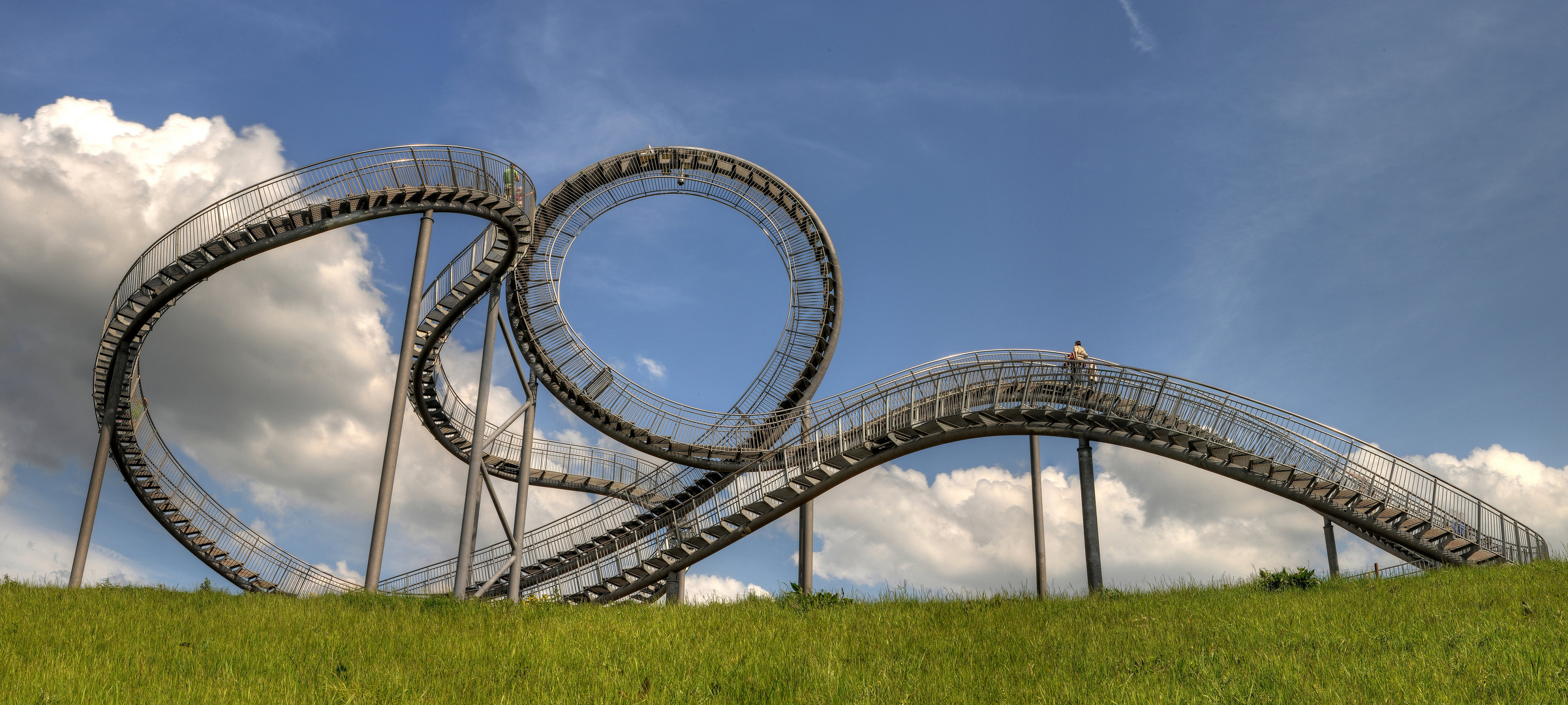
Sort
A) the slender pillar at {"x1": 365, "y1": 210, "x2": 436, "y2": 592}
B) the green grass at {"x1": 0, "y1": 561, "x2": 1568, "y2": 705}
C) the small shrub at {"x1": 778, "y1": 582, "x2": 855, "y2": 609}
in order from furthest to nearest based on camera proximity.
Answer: the slender pillar at {"x1": 365, "y1": 210, "x2": 436, "y2": 592} < the small shrub at {"x1": 778, "y1": 582, "x2": 855, "y2": 609} < the green grass at {"x1": 0, "y1": 561, "x2": 1568, "y2": 705}

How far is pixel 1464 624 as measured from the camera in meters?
9.23

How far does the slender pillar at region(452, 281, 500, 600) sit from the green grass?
24.1 feet

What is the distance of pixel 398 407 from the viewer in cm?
1933

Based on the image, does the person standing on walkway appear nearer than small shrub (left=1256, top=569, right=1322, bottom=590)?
No

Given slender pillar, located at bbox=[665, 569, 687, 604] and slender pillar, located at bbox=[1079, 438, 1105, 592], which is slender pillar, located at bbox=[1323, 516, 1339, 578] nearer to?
slender pillar, located at bbox=[1079, 438, 1105, 592]

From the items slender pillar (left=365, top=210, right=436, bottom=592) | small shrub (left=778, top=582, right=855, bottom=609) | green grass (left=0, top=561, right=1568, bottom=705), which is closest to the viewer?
green grass (left=0, top=561, right=1568, bottom=705)

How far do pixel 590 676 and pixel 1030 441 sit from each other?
15.6 meters

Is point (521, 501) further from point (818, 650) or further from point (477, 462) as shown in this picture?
point (818, 650)

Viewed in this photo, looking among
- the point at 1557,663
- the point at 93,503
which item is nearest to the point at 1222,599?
the point at 1557,663

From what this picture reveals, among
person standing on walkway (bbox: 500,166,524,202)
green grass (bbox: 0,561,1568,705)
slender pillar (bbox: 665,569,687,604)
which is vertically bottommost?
green grass (bbox: 0,561,1568,705)

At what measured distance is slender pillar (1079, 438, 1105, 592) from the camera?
784 inches

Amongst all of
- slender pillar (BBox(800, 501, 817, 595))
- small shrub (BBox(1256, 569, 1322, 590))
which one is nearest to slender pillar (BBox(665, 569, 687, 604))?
slender pillar (BBox(800, 501, 817, 595))

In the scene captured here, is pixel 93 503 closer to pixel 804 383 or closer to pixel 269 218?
pixel 269 218

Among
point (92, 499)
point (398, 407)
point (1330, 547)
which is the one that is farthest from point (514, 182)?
point (1330, 547)
